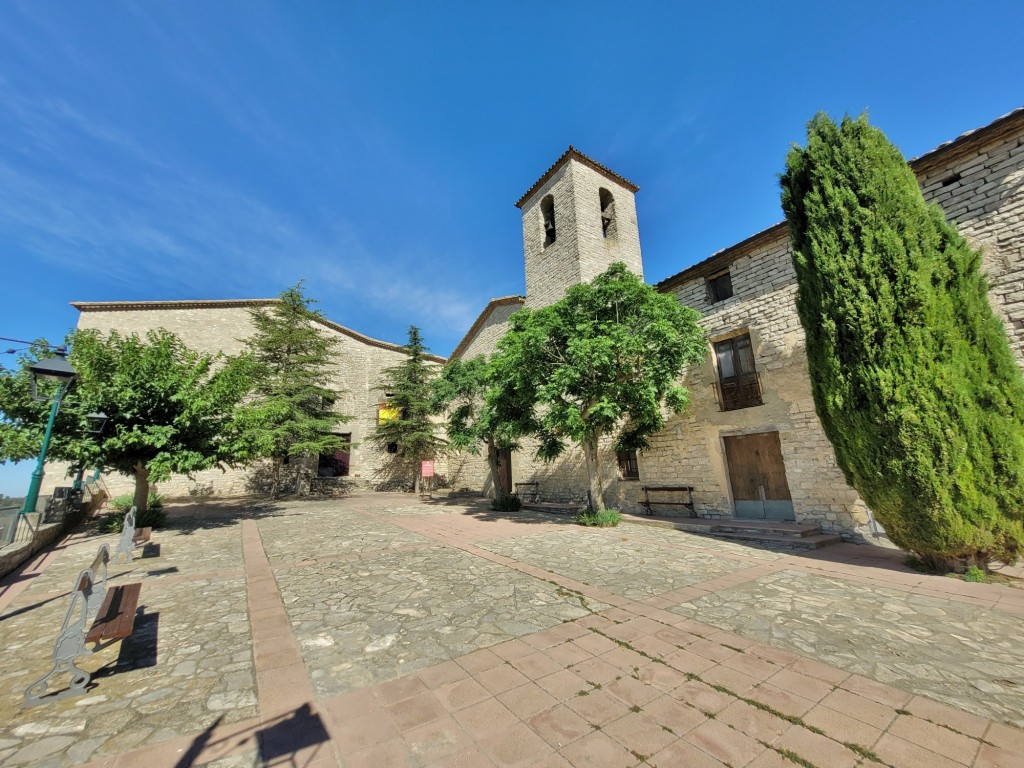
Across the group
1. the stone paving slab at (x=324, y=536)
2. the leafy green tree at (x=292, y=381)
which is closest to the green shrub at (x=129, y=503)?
the stone paving slab at (x=324, y=536)

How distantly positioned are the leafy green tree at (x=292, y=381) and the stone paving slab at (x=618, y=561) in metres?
11.6

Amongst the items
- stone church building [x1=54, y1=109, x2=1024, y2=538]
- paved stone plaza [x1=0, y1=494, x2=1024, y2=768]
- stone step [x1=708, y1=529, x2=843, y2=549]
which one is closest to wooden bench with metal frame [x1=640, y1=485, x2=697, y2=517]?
stone church building [x1=54, y1=109, x2=1024, y2=538]

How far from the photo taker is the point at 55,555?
6695 mm

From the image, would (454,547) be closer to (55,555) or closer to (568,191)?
(55,555)

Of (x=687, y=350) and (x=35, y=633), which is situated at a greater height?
(x=687, y=350)

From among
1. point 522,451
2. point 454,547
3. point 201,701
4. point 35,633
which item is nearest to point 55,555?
point 35,633

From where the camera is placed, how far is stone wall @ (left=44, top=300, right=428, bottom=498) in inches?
688

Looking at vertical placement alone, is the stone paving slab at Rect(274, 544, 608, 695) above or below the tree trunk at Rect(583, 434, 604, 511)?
below

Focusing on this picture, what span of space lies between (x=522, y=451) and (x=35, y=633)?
1263 cm

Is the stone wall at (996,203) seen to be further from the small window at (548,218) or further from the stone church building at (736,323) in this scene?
the small window at (548,218)

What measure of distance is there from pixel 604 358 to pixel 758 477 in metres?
4.52

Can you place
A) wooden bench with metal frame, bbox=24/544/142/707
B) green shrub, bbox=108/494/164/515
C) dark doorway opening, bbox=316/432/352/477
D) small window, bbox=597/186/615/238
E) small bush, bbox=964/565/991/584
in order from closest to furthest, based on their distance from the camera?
wooden bench with metal frame, bbox=24/544/142/707 < small bush, bbox=964/565/991/584 < green shrub, bbox=108/494/164/515 < small window, bbox=597/186/615/238 < dark doorway opening, bbox=316/432/352/477

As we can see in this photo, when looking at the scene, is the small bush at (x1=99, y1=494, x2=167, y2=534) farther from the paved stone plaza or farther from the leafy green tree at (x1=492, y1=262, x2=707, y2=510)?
the leafy green tree at (x1=492, y1=262, x2=707, y2=510)

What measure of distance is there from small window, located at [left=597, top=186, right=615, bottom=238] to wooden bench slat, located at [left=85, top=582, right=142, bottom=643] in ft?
51.2
